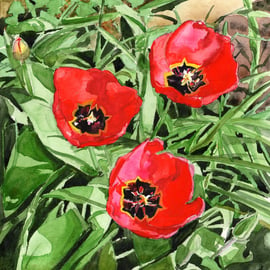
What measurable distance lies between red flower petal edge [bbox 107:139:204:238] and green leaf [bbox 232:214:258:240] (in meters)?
0.07

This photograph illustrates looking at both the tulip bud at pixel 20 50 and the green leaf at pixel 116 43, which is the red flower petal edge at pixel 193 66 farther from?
the tulip bud at pixel 20 50

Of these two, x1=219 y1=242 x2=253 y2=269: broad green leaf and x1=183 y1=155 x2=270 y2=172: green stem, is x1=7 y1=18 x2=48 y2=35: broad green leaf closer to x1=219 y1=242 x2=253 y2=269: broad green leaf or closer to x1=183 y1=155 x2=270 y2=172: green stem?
x1=183 y1=155 x2=270 y2=172: green stem

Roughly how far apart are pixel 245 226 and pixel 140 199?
0.14m

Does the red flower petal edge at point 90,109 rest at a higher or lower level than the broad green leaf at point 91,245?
higher

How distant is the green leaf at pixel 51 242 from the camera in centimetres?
55

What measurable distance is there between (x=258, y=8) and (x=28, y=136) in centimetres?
34

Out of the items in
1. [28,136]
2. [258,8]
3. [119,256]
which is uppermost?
[258,8]

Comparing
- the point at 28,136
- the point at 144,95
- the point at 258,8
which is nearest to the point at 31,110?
the point at 28,136

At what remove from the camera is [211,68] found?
558 millimetres

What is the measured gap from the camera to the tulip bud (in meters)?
0.56

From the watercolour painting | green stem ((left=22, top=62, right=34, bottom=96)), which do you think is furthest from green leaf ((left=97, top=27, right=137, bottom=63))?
green stem ((left=22, top=62, right=34, bottom=96))

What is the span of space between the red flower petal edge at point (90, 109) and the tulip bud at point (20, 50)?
54 mm

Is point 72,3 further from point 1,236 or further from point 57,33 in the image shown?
point 1,236

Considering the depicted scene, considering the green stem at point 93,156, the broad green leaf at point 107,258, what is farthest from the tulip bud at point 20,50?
the broad green leaf at point 107,258
